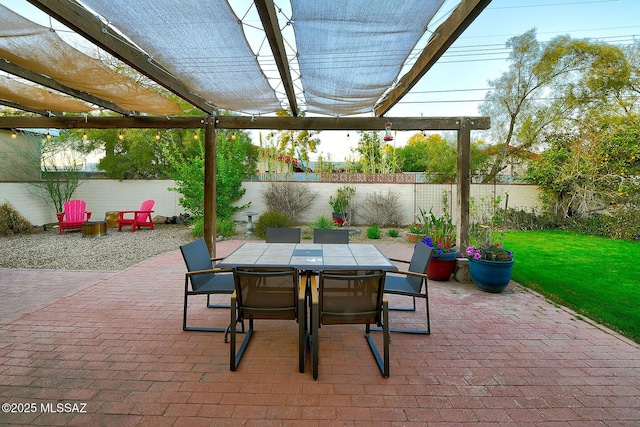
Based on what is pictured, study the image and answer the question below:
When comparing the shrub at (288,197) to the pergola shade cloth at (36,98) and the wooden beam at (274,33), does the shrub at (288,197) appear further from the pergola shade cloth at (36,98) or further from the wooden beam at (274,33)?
the wooden beam at (274,33)

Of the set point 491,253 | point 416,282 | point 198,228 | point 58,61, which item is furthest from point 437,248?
point 198,228

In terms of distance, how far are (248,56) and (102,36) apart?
3.76ft

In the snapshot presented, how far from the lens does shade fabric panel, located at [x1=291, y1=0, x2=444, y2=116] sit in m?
→ 2.16

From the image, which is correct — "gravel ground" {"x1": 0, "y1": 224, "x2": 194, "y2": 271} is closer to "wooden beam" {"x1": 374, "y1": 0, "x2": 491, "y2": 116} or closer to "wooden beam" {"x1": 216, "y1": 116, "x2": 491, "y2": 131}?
"wooden beam" {"x1": 216, "y1": 116, "x2": 491, "y2": 131}

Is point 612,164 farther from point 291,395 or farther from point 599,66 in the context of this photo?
point 291,395

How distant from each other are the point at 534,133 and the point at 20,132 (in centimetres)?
1573

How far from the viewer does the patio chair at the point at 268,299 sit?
221 cm

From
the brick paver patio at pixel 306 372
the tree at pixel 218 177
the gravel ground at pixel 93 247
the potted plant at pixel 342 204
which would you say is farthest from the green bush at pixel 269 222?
the brick paver patio at pixel 306 372

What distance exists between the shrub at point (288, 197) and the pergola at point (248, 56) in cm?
470

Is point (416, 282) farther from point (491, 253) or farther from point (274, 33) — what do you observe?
point (274, 33)

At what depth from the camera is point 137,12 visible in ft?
7.46

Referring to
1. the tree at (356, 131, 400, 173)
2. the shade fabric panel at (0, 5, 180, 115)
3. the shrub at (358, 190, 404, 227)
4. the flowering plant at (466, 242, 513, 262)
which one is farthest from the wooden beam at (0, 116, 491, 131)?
the tree at (356, 131, 400, 173)

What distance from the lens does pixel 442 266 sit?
4.50m

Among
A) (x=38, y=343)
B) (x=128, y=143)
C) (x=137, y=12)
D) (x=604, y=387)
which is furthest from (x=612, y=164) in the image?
(x=128, y=143)
